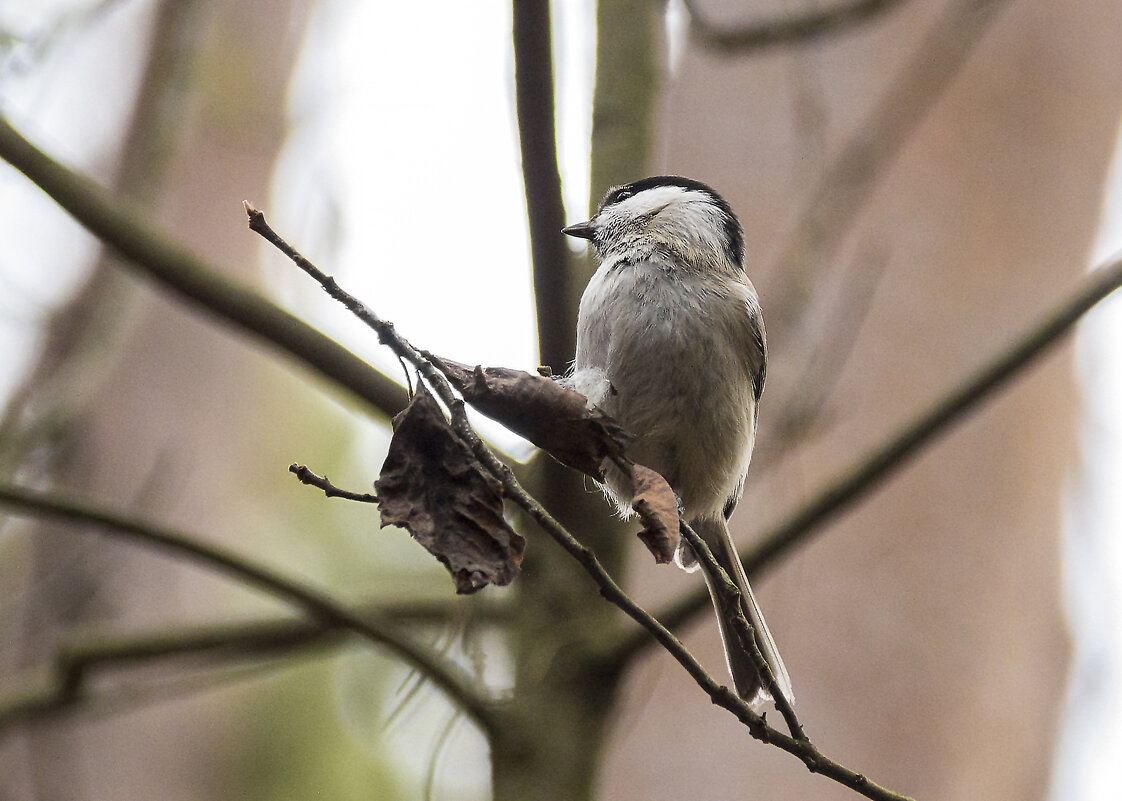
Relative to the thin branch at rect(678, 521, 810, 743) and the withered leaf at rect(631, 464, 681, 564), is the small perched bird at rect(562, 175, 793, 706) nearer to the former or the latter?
the thin branch at rect(678, 521, 810, 743)

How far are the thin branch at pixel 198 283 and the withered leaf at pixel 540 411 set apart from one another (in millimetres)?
672

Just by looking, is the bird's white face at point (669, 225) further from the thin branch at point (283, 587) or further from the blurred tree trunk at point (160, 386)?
the blurred tree trunk at point (160, 386)

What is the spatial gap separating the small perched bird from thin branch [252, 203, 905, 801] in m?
0.65

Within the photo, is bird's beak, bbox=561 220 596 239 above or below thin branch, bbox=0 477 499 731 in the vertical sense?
above

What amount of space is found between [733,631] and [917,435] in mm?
605

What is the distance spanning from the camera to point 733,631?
2.32 meters

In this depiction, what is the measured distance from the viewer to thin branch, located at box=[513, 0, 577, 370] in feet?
5.89

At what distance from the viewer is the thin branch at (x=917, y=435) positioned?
2117 millimetres

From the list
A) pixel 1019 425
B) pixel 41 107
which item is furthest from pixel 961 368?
pixel 41 107

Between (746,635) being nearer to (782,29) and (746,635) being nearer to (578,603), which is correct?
(578,603)

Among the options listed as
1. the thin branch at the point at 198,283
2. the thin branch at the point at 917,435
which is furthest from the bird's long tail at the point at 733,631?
the thin branch at the point at 198,283

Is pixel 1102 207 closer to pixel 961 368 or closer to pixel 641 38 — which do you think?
pixel 961 368

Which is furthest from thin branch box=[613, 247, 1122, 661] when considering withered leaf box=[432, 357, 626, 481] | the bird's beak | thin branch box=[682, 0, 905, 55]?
thin branch box=[682, 0, 905, 55]

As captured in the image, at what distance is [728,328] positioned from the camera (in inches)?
89.4
